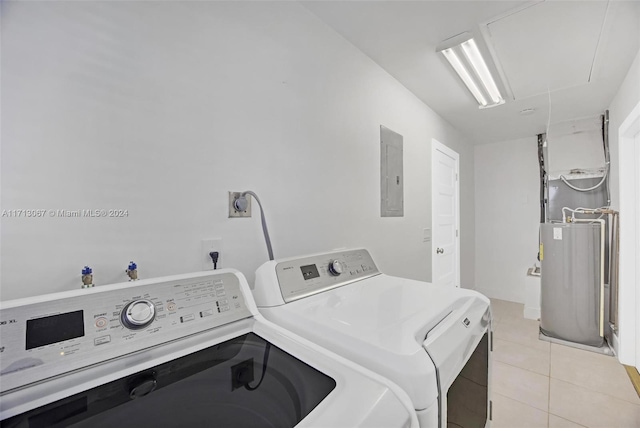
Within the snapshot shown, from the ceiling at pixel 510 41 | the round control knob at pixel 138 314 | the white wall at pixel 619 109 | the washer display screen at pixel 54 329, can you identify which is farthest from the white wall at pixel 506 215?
the washer display screen at pixel 54 329

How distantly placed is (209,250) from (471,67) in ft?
7.13

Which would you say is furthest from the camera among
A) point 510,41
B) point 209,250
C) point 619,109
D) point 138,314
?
point 619,109

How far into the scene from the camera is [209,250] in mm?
1062

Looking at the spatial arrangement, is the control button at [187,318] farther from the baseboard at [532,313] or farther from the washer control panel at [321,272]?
the baseboard at [532,313]

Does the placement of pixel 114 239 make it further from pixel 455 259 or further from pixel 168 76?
pixel 455 259

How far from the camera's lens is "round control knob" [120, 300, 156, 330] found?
0.68 meters

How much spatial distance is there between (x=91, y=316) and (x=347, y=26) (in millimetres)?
1806

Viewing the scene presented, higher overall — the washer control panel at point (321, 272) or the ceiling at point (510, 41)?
the ceiling at point (510, 41)

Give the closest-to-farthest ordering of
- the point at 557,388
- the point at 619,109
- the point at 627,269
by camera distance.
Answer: the point at 557,388
the point at 627,269
the point at 619,109

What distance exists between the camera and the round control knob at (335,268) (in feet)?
3.99

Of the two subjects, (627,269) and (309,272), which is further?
(627,269)

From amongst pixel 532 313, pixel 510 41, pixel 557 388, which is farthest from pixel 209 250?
pixel 532 313

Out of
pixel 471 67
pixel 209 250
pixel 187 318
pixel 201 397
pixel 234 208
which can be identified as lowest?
pixel 201 397

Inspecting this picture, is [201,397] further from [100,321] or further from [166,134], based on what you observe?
[166,134]
